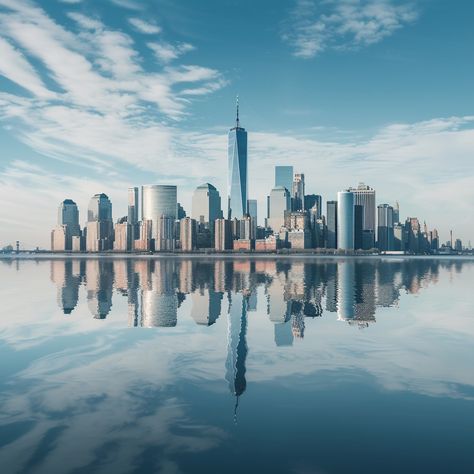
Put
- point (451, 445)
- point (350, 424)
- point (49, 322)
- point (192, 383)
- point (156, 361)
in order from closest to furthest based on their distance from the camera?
point (451, 445) → point (350, 424) → point (192, 383) → point (156, 361) → point (49, 322)

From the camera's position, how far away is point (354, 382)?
1140 inches

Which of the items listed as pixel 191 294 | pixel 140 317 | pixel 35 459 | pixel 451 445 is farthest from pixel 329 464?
pixel 191 294

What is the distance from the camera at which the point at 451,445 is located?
19.8 metres

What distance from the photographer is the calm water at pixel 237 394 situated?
18.7 m

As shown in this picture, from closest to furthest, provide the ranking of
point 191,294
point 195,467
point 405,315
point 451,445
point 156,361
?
point 195,467 < point 451,445 < point 156,361 < point 405,315 < point 191,294

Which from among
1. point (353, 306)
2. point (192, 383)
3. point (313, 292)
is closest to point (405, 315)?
point (353, 306)

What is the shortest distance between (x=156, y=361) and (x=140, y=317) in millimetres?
21806

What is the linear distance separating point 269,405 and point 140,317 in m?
33.1

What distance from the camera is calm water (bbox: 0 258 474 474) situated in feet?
61.3

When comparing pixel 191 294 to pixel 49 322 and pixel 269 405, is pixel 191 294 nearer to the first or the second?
pixel 49 322

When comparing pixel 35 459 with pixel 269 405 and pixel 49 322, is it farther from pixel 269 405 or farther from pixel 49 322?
pixel 49 322

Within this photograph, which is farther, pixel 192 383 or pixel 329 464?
pixel 192 383

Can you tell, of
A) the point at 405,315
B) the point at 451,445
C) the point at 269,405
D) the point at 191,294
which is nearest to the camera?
the point at 451,445

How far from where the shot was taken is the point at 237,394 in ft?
87.3
